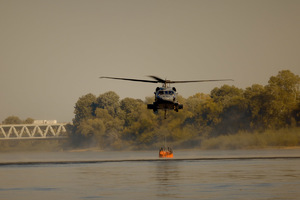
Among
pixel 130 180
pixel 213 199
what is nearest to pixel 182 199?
pixel 213 199

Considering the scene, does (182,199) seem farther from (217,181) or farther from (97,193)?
(217,181)

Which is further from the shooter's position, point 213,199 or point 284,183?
point 284,183

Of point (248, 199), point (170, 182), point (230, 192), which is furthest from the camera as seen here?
point (170, 182)

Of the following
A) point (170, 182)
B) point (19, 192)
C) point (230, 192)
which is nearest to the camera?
point (230, 192)

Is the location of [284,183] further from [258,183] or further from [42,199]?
[42,199]

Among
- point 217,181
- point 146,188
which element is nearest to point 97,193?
point 146,188

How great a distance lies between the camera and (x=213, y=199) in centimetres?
5147

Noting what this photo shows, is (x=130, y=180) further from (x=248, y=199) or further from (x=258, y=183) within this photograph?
(x=248, y=199)

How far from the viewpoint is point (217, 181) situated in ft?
228

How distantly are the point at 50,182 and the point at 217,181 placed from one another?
63.4ft

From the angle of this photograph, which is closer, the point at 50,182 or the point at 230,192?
the point at 230,192

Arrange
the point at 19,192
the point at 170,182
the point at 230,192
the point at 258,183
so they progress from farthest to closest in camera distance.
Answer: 1. the point at 170,182
2. the point at 258,183
3. the point at 19,192
4. the point at 230,192

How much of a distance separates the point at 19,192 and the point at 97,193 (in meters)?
7.96

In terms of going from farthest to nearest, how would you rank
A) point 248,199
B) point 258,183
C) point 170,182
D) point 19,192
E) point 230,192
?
point 170,182 → point 258,183 → point 19,192 → point 230,192 → point 248,199
